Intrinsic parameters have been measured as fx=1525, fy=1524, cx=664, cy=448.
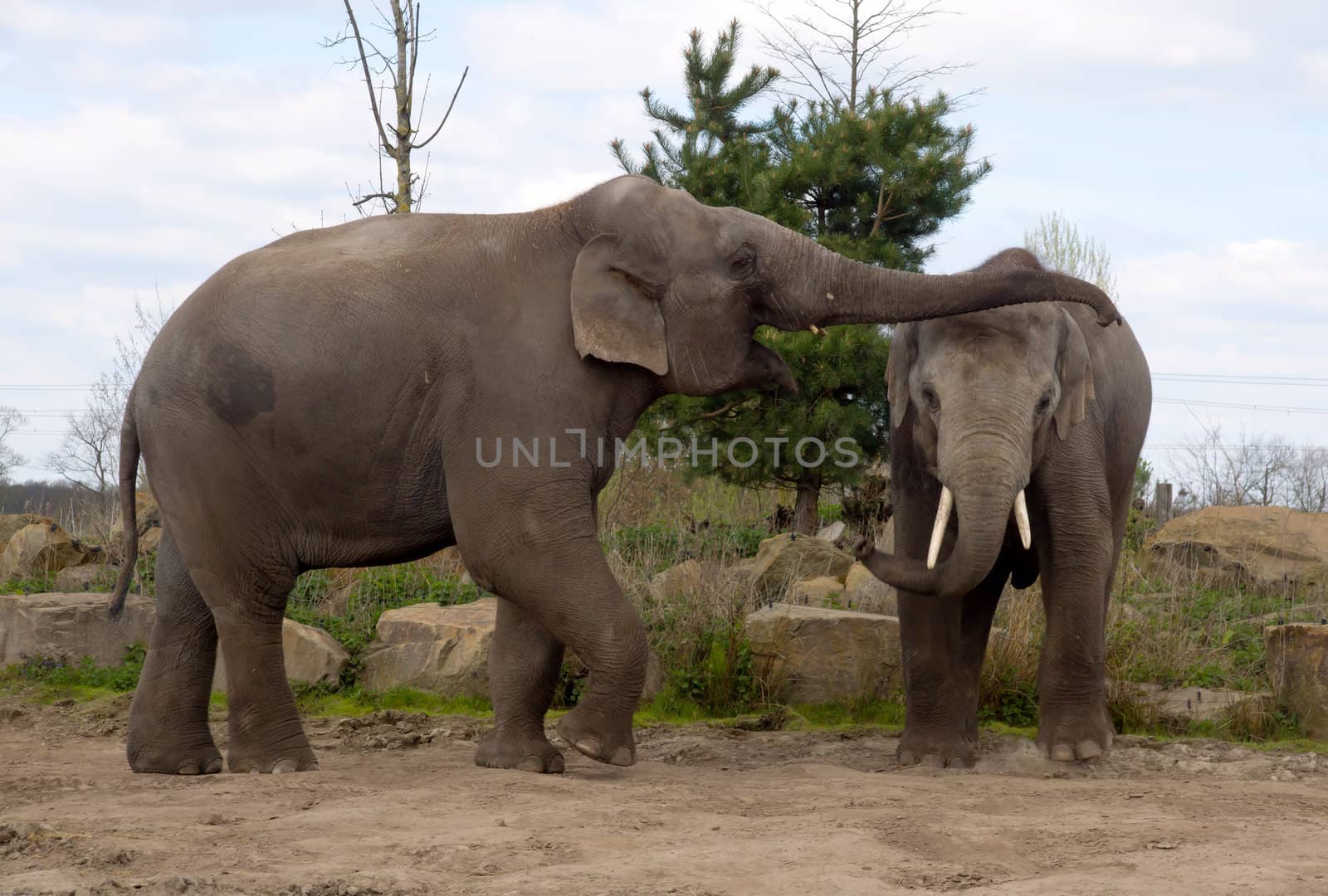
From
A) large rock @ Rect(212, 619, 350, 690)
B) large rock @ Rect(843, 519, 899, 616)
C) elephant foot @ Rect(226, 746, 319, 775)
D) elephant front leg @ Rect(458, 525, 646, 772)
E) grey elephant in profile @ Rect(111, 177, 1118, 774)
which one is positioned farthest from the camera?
large rock @ Rect(843, 519, 899, 616)

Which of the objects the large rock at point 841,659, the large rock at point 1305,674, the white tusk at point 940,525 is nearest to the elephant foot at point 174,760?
the white tusk at point 940,525

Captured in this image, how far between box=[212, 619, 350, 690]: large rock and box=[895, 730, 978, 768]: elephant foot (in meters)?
4.40

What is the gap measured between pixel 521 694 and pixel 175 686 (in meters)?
1.70

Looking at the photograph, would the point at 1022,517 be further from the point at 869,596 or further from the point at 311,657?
the point at 311,657

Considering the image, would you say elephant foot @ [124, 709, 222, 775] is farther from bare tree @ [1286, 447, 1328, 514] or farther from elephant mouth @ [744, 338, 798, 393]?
bare tree @ [1286, 447, 1328, 514]

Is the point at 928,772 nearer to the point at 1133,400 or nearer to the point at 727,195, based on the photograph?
the point at 1133,400

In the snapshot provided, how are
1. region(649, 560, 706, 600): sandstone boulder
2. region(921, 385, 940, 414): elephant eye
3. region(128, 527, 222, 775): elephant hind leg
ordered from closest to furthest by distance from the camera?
region(921, 385, 940, 414): elephant eye < region(128, 527, 222, 775): elephant hind leg < region(649, 560, 706, 600): sandstone boulder

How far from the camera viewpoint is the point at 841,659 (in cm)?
967

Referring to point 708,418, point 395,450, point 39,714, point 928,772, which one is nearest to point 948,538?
point 928,772

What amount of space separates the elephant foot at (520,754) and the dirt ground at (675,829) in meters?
0.15

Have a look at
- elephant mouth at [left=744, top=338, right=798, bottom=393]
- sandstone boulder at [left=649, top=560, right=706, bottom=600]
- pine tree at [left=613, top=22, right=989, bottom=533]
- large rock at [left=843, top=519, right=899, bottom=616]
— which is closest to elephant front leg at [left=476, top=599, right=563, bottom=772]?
elephant mouth at [left=744, top=338, right=798, bottom=393]

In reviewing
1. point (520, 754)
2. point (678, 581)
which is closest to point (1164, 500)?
point (678, 581)

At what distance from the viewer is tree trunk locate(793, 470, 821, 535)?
1476 cm

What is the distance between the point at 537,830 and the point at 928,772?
9.21 feet
